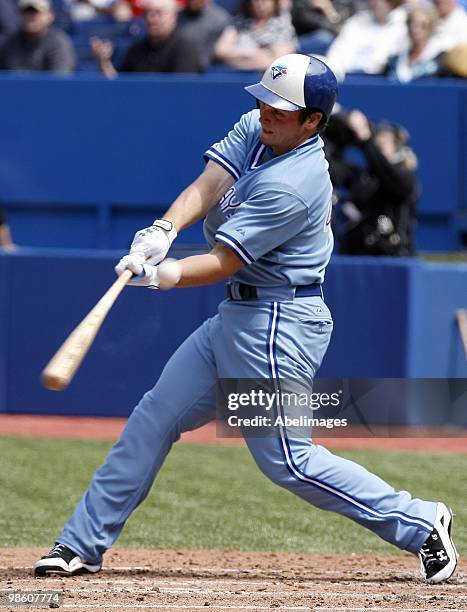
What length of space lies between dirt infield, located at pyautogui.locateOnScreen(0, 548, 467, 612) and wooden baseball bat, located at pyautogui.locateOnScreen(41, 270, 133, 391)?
0.91m

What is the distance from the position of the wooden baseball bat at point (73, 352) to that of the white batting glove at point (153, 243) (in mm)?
123

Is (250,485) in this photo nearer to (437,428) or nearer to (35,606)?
(437,428)

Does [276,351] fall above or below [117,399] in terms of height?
above

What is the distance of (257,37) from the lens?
1095 centimetres

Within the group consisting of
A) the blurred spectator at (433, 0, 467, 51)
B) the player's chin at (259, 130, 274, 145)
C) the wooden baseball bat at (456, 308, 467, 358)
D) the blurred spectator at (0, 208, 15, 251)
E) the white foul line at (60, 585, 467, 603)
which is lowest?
the wooden baseball bat at (456, 308, 467, 358)

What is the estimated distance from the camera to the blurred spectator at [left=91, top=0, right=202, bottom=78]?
10.6 meters

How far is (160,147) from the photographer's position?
1050cm

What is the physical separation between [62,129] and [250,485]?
447cm

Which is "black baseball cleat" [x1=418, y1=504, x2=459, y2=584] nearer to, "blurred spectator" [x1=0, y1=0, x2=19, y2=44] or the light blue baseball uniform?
the light blue baseball uniform

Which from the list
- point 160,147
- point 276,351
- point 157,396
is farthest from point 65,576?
point 160,147

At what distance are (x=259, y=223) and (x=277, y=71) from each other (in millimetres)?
579

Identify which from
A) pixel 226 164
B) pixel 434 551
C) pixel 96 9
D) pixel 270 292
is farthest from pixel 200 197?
pixel 96 9

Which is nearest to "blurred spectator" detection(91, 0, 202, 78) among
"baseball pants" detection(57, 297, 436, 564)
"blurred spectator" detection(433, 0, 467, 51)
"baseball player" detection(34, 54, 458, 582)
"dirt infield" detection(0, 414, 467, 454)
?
"blurred spectator" detection(433, 0, 467, 51)

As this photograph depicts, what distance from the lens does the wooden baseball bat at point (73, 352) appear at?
12.7ft
